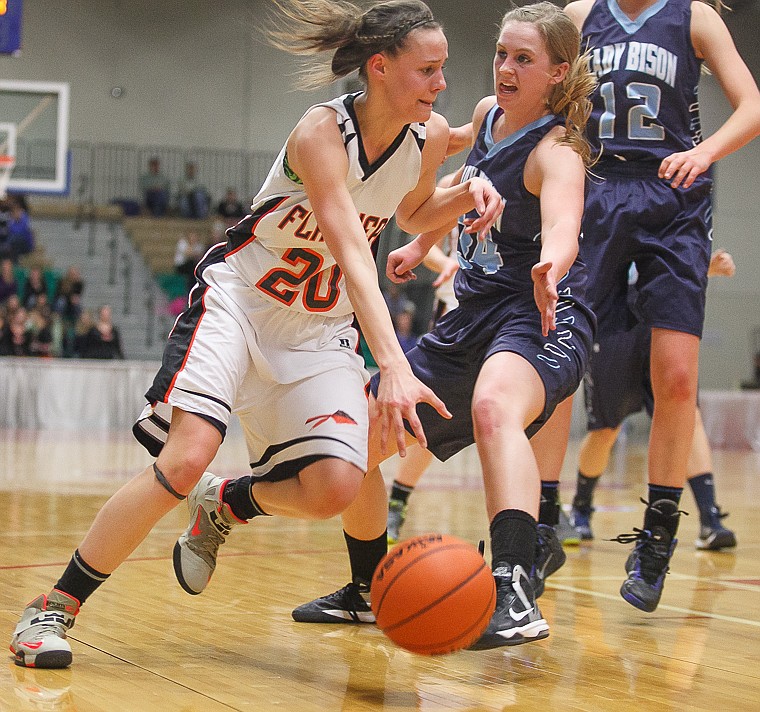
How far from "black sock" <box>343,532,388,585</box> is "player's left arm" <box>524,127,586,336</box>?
32.0 inches

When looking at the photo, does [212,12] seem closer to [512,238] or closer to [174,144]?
[174,144]

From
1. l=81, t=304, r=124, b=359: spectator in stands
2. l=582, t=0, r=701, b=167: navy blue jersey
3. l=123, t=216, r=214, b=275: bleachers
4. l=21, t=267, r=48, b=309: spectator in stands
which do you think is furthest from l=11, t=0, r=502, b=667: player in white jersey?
l=123, t=216, r=214, b=275: bleachers

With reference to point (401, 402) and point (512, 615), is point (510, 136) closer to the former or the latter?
point (401, 402)

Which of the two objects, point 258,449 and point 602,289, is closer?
point 258,449

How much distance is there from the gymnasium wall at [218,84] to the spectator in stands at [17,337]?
7.14m

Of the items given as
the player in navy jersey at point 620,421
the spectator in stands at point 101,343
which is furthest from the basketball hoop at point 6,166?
the player in navy jersey at point 620,421

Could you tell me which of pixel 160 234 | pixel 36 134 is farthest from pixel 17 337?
pixel 160 234

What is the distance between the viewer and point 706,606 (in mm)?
3674

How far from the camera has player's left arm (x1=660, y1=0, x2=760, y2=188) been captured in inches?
133

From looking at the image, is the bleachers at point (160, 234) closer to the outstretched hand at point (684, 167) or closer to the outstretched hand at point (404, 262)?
the outstretched hand at point (404, 262)

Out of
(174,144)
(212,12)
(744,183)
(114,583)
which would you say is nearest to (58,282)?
(174,144)

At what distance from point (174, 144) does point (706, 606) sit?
18595 mm

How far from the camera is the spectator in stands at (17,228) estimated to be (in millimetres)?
17281

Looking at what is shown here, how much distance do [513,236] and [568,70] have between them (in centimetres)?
47
